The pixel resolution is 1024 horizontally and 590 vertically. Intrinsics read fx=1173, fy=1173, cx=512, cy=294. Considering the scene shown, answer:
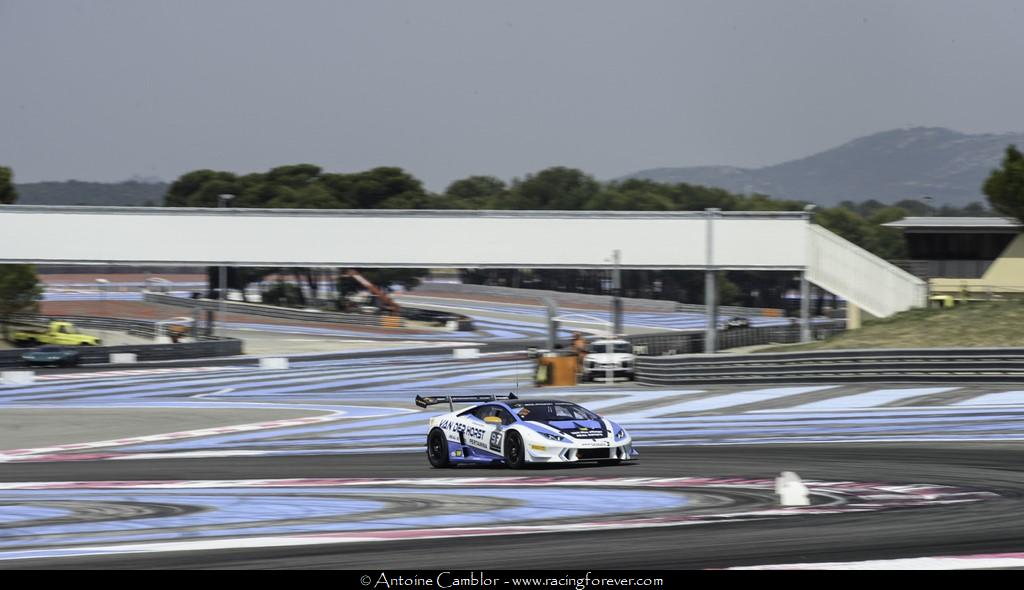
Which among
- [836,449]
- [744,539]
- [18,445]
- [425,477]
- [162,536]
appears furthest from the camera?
[18,445]

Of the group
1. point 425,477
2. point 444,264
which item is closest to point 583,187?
point 444,264

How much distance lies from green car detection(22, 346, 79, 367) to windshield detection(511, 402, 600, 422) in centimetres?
3329

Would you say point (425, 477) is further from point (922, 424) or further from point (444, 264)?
point (444, 264)

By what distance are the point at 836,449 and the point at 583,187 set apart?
15045cm

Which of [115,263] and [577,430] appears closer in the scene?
[577,430]

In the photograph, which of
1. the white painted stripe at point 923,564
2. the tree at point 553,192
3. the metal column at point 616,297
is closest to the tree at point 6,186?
the metal column at point 616,297

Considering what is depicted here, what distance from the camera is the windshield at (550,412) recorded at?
51.7ft

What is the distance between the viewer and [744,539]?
9.05 m

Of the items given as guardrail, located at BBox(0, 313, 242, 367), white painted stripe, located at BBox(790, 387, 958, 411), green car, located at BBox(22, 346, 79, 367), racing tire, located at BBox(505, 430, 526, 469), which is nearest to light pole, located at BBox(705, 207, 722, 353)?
guardrail, located at BBox(0, 313, 242, 367)

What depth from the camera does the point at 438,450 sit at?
1672cm

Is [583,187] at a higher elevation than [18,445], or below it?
higher

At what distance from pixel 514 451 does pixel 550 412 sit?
0.81 meters

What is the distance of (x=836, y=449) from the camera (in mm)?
16922

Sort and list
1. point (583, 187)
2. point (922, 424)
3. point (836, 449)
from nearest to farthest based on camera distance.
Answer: point (836, 449)
point (922, 424)
point (583, 187)
